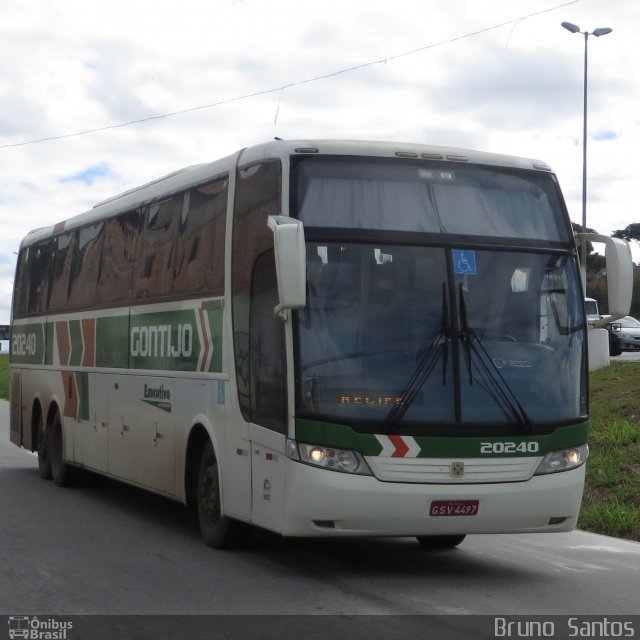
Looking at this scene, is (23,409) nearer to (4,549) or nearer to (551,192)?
(4,549)

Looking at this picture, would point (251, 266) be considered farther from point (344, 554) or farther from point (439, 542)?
point (439, 542)

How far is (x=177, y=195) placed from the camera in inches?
492

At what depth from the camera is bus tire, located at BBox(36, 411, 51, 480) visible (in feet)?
56.2

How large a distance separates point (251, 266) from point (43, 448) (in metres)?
8.06

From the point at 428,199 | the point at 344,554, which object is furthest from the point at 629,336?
the point at 428,199

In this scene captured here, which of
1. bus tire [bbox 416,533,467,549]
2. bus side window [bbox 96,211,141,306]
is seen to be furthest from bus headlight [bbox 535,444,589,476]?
bus side window [bbox 96,211,141,306]

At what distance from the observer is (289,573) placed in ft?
32.0

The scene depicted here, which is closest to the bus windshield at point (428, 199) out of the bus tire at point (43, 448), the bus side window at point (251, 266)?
the bus side window at point (251, 266)

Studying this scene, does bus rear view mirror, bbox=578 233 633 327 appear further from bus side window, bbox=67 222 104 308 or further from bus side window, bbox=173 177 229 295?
bus side window, bbox=67 222 104 308

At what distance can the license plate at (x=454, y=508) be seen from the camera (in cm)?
924

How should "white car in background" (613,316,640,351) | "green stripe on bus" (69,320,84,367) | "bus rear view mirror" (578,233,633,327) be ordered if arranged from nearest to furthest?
"bus rear view mirror" (578,233,633,327), "green stripe on bus" (69,320,84,367), "white car in background" (613,316,640,351)

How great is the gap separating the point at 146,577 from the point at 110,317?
5351 millimetres

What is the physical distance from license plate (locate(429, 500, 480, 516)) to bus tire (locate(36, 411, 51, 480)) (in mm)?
8910

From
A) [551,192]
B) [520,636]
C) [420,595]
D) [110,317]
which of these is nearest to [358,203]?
[551,192]
